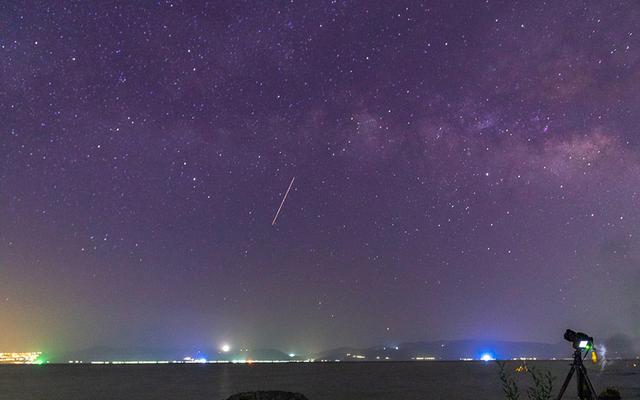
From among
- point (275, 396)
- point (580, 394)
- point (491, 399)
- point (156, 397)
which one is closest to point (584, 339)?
point (580, 394)

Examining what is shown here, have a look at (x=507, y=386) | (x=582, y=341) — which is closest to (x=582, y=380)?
(x=582, y=341)

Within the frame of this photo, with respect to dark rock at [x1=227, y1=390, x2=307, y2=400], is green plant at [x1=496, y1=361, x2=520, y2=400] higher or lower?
lower

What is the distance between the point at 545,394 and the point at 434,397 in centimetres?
8712

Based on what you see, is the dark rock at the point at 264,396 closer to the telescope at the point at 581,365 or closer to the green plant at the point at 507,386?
the green plant at the point at 507,386

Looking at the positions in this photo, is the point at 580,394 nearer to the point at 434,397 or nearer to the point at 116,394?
the point at 434,397

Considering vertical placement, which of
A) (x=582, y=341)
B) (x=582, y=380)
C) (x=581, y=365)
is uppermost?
(x=582, y=341)

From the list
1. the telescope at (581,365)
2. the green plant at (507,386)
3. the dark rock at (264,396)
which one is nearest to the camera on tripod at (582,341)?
the telescope at (581,365)

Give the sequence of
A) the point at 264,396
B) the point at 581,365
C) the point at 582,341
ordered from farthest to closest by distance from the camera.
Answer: the point at 264,396 < the point at 582,341 < the point at 581,365

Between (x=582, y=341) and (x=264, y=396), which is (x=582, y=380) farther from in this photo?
(x=264, y=396)

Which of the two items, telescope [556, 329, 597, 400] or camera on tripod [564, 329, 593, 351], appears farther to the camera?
camera on tripod [564, 329, 593, 351]

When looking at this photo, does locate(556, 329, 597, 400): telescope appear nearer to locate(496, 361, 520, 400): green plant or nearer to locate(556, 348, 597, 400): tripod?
locate(556, 348, 597, 400): tripod

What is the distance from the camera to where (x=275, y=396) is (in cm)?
1389

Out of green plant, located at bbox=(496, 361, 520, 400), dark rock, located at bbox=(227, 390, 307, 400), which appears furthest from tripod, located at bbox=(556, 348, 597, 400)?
dark rock, located at bbox=(227, 390, 307, 400)

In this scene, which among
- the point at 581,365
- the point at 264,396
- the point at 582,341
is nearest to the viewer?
the point at 581,365
